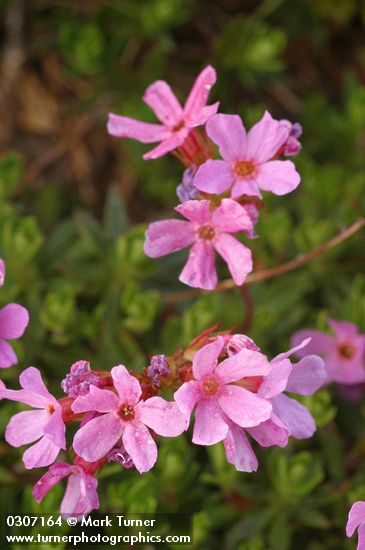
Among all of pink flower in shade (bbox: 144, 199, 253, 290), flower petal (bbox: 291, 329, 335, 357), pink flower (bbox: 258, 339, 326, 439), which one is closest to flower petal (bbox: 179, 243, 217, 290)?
pink flower in shade (bbox: 144, 199, 253, 290)

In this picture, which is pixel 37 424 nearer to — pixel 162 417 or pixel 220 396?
pixel 162 417

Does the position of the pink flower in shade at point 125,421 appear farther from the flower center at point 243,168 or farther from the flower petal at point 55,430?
the flower center at point 243,168

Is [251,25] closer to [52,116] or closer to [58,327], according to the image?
[52,116]

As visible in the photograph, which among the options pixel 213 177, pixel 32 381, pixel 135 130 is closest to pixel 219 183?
pixel 213 177

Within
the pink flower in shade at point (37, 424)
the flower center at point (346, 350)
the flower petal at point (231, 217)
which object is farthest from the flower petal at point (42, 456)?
the flower center at point (346, 350)

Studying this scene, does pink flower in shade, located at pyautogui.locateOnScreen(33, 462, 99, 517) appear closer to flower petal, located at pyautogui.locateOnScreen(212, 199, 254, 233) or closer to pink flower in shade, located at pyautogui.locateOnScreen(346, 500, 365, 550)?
pink flower in shade, located at pyautogui.locateOnScreen(346, 500, 365, 550)

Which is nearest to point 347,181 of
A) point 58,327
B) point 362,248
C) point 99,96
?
point 362,248

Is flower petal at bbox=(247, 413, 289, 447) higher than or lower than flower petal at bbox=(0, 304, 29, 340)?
lower
